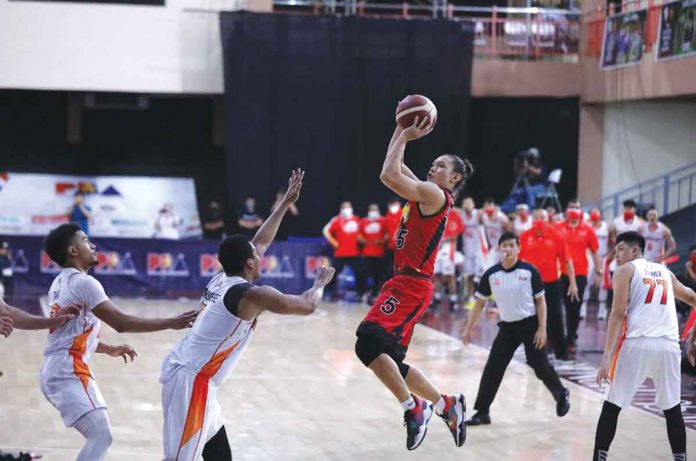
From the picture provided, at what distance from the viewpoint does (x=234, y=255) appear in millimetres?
6875

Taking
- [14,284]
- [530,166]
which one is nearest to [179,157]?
[14,284]

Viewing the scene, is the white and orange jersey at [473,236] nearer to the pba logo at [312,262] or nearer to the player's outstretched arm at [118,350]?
the pba logo at [312,262]

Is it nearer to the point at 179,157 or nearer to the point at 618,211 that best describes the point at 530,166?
the point at 618,211

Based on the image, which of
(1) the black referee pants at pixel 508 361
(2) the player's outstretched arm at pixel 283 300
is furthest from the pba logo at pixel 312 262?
(2) the player's outstretched arm at pixel 283 300

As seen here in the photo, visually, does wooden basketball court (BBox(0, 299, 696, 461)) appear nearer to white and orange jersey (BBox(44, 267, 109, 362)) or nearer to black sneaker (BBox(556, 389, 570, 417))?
black sneaker (BBox(556, 389, 570, 417))

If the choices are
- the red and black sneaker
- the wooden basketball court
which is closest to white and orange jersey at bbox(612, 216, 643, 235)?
the wooden basketball court

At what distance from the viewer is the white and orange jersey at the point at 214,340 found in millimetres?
6844

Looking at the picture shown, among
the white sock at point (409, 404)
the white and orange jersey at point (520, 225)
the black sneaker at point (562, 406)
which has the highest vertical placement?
the white sock at point (409, 404)

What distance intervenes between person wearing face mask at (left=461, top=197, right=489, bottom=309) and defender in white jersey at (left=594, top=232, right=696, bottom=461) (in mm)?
14180

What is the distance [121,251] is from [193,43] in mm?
4771

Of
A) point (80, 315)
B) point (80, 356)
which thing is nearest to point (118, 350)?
point (80, 356)

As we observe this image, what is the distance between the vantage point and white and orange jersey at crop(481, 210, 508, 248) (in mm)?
22344

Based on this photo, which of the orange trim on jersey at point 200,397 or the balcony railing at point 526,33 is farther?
the balcony railing at point 526,33

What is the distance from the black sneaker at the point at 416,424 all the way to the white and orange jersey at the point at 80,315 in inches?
92.8
